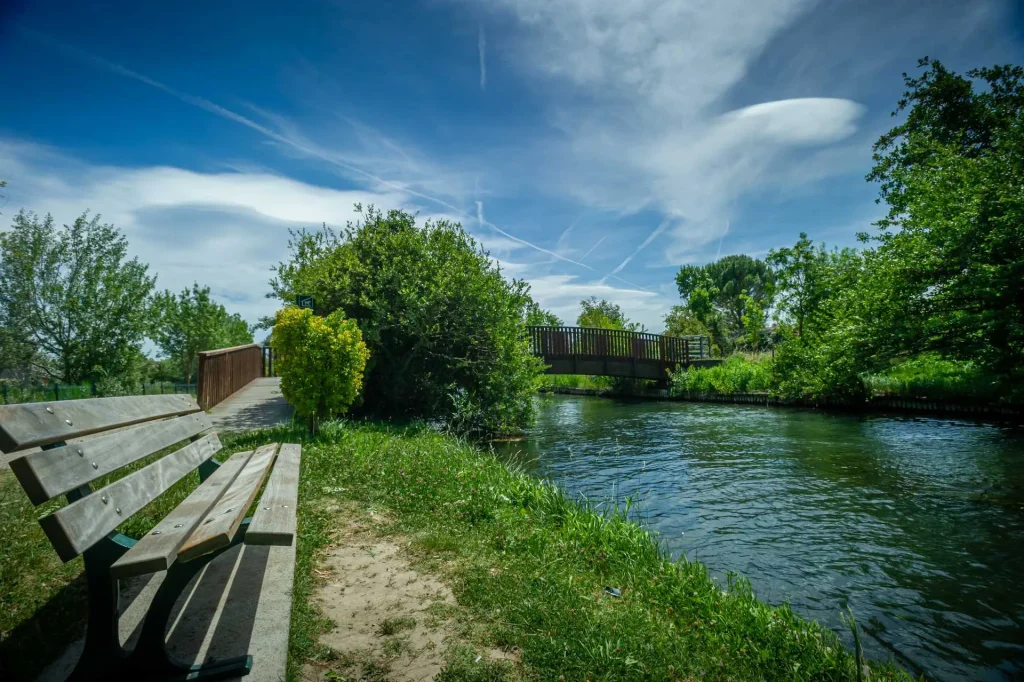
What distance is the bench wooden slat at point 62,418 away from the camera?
1.88 meters

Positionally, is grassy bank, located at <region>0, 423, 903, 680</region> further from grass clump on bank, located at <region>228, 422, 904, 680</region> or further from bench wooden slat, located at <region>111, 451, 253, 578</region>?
bench wooden slat, located at <region>111, 451, 253, 578</region>

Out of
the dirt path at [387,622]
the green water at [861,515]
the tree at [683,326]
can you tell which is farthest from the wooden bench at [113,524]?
the tree at [683,326]

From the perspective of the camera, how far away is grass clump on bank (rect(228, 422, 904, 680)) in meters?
2.76

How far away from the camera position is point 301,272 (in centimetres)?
1380

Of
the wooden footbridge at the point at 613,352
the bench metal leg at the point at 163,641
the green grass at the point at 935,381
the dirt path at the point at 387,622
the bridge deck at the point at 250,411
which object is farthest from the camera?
the wooden footbridge at the point at 613,352

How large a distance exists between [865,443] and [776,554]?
786cm

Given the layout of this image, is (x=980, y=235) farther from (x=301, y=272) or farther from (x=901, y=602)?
(x=301, y=272)

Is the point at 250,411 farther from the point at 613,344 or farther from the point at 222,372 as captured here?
the point at 613,344

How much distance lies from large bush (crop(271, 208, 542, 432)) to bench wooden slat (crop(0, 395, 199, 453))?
28.6 feet

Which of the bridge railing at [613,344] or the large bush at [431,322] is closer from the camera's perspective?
the large bush at [431,322]

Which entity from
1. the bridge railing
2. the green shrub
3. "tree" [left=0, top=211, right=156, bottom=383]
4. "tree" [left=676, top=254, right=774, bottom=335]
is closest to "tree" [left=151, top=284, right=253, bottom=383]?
"tree" [left=0, top=211, right=156, bottom=383]

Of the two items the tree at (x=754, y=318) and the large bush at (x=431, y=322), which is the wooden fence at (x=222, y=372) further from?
the tree at (x=754, y=318)

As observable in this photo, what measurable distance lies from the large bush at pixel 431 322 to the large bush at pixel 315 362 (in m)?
3.38

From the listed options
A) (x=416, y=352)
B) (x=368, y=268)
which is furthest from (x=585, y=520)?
(x=368, y=268)
